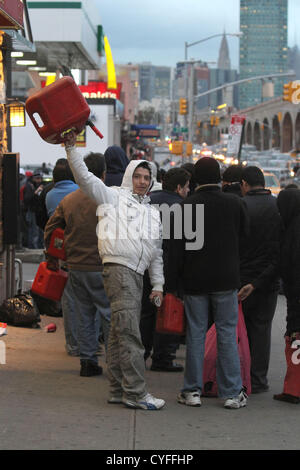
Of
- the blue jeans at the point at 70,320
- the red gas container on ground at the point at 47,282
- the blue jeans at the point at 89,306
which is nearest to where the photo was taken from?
the blue jeans at the point at 89,306

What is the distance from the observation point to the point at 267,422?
6.65 metres

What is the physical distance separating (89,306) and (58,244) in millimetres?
745

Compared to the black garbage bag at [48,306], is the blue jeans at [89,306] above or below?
above

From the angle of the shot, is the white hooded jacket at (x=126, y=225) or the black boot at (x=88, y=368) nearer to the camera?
the white hooded jacket at (x=126, y=225)

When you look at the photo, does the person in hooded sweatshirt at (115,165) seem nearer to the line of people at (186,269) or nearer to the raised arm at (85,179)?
the line of people at (186,269)

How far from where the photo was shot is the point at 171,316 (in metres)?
7.07

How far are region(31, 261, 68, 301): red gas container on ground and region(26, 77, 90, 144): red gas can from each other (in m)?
2.10

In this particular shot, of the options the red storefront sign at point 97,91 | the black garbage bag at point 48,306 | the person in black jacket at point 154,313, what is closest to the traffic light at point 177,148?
the red storefront sign at point 97,91

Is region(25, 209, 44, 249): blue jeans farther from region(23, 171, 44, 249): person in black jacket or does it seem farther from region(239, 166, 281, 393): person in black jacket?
region(239, 166, 281, 393): person in black jacket

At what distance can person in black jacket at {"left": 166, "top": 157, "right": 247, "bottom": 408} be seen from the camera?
7016mm

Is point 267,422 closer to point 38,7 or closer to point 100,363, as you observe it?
point 100,363

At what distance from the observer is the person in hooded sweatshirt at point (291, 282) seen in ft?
24.2

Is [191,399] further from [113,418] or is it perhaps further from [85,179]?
[85,179]

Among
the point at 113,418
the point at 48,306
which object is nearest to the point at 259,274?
the point at 113,418
